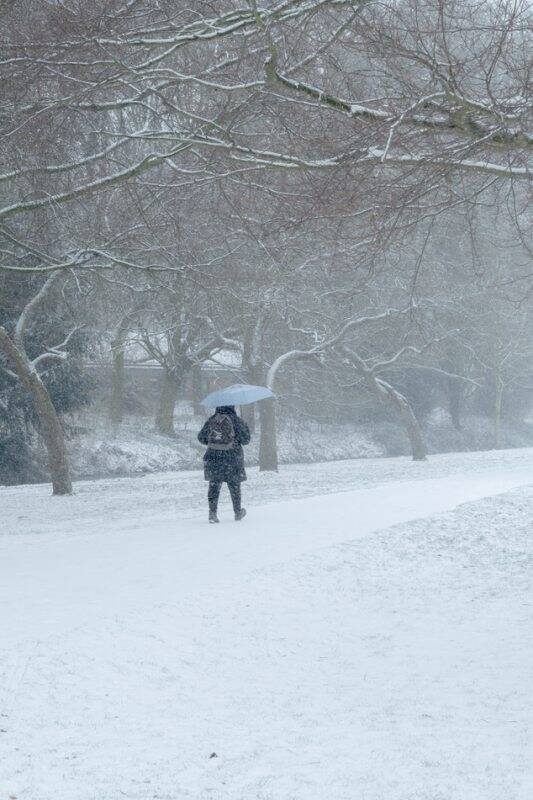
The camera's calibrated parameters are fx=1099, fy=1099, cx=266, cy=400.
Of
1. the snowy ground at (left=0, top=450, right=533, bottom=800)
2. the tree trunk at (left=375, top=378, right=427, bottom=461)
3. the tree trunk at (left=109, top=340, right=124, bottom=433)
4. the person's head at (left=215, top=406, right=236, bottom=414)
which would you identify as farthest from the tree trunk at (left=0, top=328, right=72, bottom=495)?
the tree trunk at (left=375, top=378, right=427, bottom=461)

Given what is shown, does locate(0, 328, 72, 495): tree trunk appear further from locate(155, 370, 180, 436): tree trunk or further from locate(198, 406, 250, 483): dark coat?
locate(155, 370, 180, 436): tree trunk

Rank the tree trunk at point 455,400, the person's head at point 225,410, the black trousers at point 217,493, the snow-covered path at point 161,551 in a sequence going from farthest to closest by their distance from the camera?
the tree trunk at point 455,400, the person's head at point 225,410, the black trousers at point 217,493, the snow-covered path at point 161,551

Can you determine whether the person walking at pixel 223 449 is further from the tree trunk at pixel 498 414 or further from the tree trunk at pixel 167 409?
the tree trunk at pixel 498 414

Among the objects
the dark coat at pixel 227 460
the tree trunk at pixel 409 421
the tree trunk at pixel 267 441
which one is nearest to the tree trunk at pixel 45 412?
the dark coat at pixel 227 460

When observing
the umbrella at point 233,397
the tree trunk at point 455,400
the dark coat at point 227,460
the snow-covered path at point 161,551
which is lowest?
the snow-covered path at point 161,551

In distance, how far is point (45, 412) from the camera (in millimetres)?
24078

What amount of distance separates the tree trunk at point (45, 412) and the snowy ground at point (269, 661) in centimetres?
755

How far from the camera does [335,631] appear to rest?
9.90 m

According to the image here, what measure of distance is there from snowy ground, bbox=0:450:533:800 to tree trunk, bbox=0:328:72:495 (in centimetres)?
755

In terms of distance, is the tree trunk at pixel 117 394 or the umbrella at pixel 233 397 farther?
the tree trunk at pixel 117 394

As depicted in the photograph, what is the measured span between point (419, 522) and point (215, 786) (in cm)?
1133

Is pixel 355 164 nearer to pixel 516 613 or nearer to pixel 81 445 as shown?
pixel 516 613

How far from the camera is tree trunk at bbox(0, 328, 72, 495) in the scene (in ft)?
77.3

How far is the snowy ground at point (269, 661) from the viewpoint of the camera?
19.1ft
